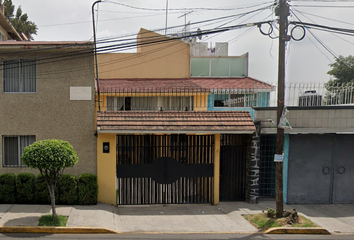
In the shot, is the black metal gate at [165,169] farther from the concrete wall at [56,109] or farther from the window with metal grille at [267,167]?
the window with metal grille at [267,167]

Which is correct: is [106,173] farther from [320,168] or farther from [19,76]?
[320,168]

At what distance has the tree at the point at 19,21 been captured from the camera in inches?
1341

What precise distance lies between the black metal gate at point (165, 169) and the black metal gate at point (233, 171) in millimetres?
520

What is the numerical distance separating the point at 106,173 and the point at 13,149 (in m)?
3.07

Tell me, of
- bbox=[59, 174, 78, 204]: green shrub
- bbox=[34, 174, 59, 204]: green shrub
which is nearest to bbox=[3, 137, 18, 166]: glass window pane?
bbox=[34, 174, 59, 204]: green shrub

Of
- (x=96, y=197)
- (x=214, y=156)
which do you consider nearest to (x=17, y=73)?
(x=96, y=197)

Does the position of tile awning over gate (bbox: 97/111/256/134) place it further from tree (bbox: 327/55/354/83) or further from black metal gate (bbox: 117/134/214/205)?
tree (bbox: 327/55/354/83)

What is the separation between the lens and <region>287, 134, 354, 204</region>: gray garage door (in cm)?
1190

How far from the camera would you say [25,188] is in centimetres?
1055

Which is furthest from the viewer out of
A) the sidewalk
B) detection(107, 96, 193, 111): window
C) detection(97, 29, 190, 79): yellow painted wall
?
detection(97, 29, 190, 79): yellow painted wall

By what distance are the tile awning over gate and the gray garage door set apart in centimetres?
210

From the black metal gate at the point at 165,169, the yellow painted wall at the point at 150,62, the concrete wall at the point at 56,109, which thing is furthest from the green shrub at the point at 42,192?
the yellow painted wall at the point at 150,62

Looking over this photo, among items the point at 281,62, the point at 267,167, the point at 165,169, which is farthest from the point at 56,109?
the point at 267,167

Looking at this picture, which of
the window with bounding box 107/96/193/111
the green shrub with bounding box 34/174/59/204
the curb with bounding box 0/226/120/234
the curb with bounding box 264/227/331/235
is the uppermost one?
the window with bounding box 107/96/193/111
